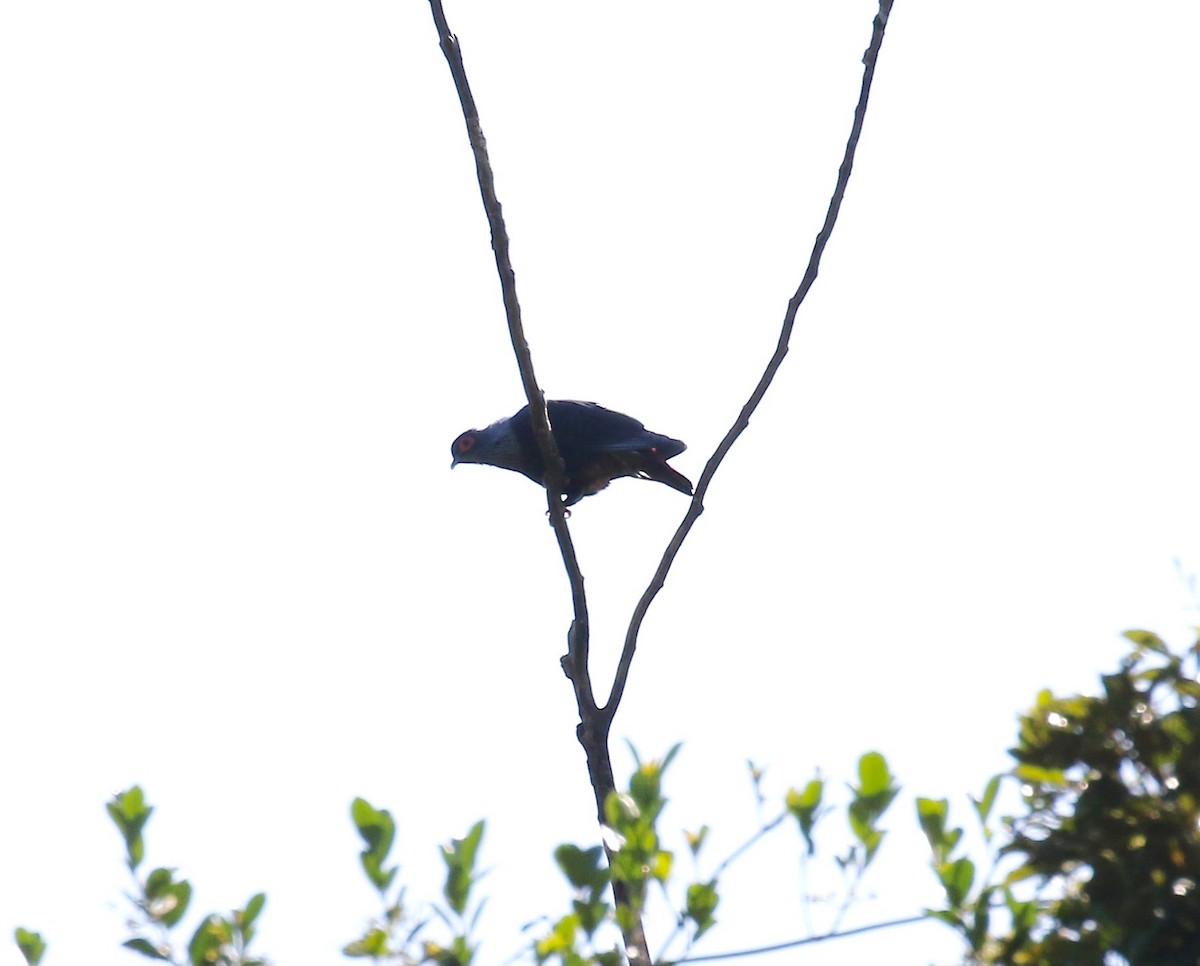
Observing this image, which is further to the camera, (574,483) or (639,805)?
(574,483)

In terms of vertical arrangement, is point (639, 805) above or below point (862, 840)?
above

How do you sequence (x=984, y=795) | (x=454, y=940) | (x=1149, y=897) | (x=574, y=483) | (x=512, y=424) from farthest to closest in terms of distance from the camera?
(x=512, y=424) < (x=574, y=483) < (x=984, y=795) < (x=1149, y=897) < (x=454, y=940)

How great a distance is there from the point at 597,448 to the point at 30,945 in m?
5.64

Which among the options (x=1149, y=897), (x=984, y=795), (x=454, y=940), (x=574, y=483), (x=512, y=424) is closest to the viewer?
(x=454, y=940)

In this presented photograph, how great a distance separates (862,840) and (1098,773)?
0.47 m

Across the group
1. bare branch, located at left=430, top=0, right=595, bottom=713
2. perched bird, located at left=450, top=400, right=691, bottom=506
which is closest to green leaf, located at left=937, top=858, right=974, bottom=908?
bare branch, located at left=430, top=0, right=595, bottom=713

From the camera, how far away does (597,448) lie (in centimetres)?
793

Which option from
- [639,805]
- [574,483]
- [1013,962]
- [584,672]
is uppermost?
[574,483]

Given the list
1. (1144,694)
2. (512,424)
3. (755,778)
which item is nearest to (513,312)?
(755,778)

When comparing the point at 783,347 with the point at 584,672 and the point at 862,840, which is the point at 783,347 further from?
the point at 862,840

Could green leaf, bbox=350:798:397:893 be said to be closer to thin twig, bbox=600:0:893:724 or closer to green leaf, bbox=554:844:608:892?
green leaf, bbox=554:844:608:892

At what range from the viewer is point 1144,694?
8.25 ft

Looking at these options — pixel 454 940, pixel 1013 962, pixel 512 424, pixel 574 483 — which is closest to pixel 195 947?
pixel 454 940

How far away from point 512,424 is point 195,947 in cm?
638
